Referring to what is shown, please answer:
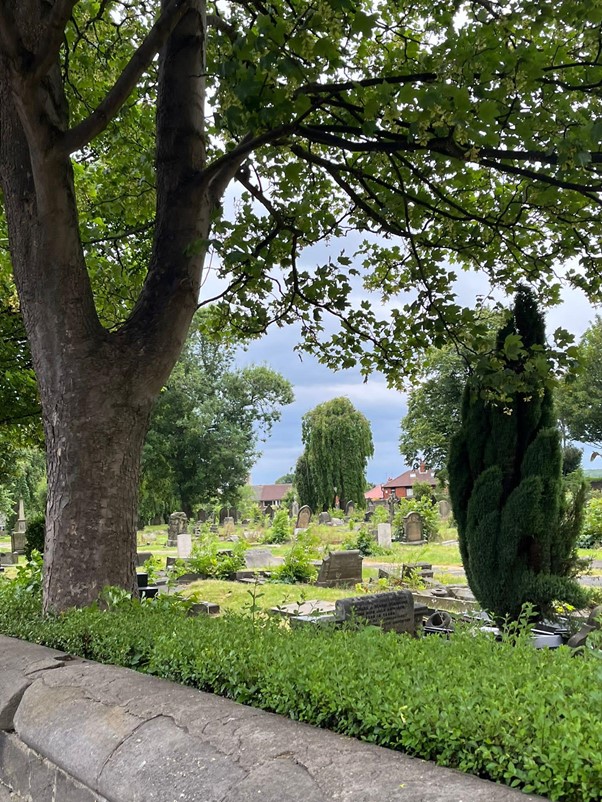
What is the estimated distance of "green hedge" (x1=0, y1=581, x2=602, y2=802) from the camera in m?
1.78

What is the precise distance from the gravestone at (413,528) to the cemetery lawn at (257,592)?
11171mm

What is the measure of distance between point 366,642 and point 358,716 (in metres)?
0.91

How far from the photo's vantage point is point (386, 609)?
762 cm

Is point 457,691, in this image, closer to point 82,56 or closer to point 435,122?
point 435,122

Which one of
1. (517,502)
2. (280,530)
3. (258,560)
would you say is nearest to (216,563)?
(258,560)

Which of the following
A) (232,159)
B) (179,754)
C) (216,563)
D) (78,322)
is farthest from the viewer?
(216,563)

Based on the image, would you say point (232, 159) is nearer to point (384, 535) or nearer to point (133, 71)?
point (133, 71)

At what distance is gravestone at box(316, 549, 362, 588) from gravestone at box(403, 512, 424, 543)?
10731 millimetres

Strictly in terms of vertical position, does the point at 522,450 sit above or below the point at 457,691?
above

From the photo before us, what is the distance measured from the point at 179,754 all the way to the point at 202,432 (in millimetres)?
35853

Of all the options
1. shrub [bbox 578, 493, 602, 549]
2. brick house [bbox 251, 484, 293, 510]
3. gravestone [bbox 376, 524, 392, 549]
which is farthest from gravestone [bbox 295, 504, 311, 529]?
brick house [bbox 251, 484, 293, 510]

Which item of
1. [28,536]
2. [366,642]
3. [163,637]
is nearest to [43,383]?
[163,637]

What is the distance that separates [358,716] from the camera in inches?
86.2

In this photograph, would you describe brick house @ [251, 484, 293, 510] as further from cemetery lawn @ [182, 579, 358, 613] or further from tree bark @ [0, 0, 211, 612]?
tree bark @ [0, 0, 211, 612]
